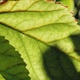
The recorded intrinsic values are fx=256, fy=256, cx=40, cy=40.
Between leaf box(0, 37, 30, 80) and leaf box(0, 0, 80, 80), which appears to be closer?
leaf box(0, 37, 30, 80)

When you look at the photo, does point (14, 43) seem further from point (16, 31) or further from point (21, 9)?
point (21, 9)

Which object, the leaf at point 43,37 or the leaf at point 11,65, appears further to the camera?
the leaf at point 43,37

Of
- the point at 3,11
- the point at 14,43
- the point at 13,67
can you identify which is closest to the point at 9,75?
the point at 13,67

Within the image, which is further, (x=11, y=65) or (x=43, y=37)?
(x=43, y=37)
